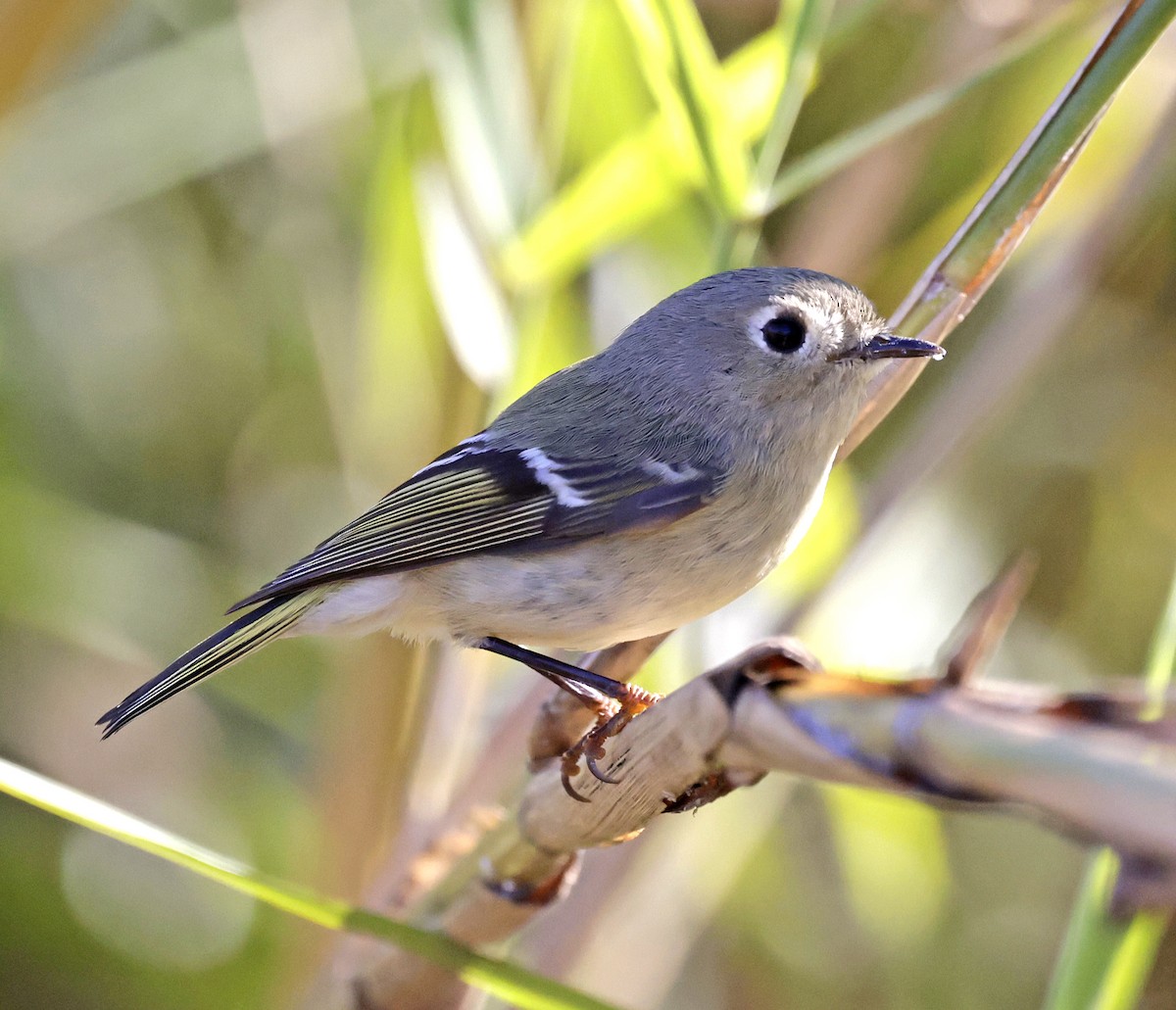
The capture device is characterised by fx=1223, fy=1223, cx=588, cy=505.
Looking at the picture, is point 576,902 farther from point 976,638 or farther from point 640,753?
point 976,638

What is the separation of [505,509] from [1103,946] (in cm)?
64

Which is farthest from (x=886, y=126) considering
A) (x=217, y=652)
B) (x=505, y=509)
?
(x=217, y=652)

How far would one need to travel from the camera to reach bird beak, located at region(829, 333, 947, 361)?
3.17 feet

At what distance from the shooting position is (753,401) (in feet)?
3.93

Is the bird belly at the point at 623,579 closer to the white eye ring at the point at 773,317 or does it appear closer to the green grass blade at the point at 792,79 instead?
the white eye ring at the point at 773,317

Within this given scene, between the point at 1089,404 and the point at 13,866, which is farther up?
the point at 1089,404

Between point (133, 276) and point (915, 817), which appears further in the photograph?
point (133, 276)

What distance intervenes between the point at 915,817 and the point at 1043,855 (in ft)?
1.30

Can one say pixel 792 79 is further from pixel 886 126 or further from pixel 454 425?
pixel 454 425

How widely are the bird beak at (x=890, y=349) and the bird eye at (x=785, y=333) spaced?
39 millimetres

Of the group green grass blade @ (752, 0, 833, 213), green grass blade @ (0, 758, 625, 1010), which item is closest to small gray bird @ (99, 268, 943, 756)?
green grass blade @ (752, 0, 833, 213)

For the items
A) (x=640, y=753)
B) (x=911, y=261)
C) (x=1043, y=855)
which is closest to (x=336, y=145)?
(x=911, y=261)

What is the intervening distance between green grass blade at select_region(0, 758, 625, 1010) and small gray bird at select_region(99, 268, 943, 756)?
0.27 m

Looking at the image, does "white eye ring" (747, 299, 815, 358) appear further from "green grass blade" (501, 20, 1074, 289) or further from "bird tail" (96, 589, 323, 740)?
"bird tail" (96, 589, 323, 740)
